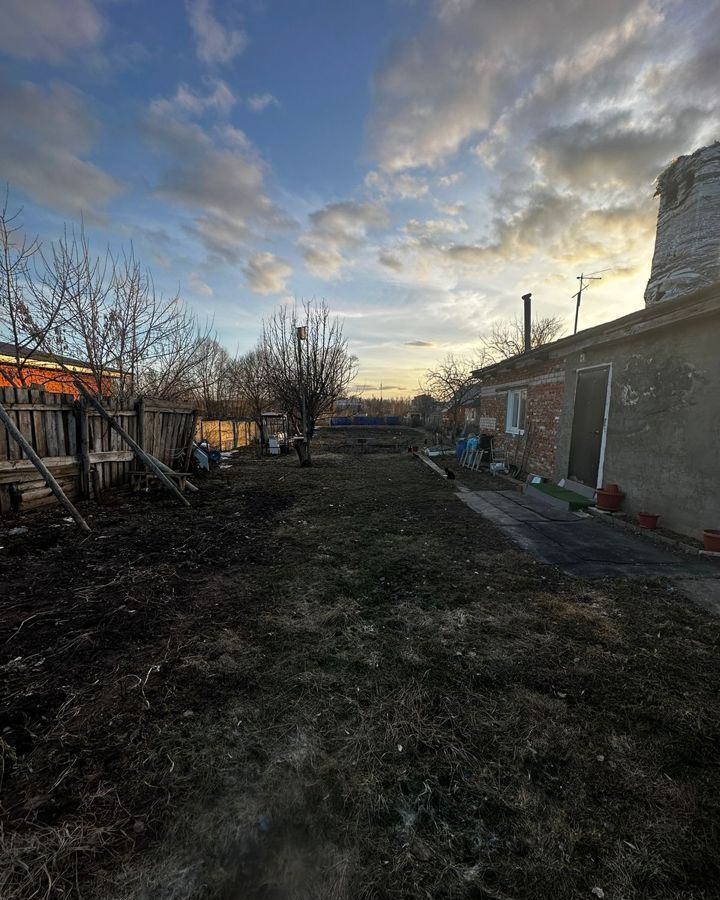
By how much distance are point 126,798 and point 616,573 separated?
432 cm

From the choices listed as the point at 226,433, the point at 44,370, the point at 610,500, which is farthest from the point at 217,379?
the point at 610,500

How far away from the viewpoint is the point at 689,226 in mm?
6387

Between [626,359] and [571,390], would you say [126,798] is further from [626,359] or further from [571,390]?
[571,390]

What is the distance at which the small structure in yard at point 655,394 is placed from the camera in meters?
4.55

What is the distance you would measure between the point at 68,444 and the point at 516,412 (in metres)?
10.3

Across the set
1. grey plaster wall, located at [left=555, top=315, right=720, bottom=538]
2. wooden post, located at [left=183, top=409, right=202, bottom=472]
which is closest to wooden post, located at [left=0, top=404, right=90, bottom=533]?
wooden post, located at [left=183, top=409, right=202, bottom=472]

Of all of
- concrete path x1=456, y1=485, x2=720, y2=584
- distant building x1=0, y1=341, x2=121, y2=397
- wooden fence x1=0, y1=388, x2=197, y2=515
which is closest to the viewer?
concrete path x1=456, y1=485, x2=720, y2=584

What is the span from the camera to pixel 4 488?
4.79 meters

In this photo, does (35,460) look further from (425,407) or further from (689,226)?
(425,407)

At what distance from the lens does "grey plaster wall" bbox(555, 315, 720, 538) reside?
14.7ft

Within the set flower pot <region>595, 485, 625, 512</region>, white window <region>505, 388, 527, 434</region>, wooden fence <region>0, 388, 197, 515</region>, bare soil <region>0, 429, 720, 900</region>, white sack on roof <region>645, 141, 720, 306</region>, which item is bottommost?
bare soil <region>0, 429, 720, 900</region>

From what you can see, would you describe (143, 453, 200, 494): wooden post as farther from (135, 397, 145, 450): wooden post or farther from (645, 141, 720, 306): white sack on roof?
(645, 141, 720, 306): white sack on roof

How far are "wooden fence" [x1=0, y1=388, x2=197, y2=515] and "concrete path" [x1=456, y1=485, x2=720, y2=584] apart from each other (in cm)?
642

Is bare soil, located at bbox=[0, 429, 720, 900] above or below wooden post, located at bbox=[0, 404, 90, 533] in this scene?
below
